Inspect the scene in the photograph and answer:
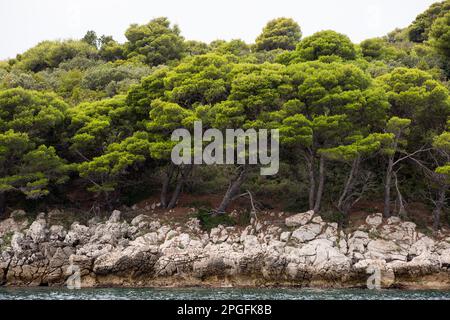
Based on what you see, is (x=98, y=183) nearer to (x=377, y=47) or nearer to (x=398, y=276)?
(x=398, y=276)

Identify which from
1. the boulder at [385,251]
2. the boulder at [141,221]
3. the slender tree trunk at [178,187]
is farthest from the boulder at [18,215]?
the boulder at [385,251]

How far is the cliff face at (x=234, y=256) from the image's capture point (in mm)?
28656

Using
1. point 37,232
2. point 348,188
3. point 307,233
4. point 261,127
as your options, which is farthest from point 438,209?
point 37,232

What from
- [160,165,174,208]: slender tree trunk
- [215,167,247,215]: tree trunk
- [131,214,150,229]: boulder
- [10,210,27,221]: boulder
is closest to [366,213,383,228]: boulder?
[215,167,247,215]: tree trunk

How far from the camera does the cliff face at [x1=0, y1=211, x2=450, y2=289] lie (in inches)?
1128

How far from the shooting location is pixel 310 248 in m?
29.6

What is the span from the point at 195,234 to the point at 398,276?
9955 mm

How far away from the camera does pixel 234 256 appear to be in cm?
2983

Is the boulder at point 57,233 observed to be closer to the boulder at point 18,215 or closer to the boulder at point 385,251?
the boulder at point 18,215

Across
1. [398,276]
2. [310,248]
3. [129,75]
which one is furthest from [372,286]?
[129,75]

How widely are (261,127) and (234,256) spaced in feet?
22.7

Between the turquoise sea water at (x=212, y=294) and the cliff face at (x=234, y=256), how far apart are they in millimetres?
1644

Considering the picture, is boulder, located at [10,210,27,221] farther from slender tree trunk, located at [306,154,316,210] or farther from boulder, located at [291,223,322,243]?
slender tree trunk, located at [306,154,316,210]

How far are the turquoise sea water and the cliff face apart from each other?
5.39 ft
